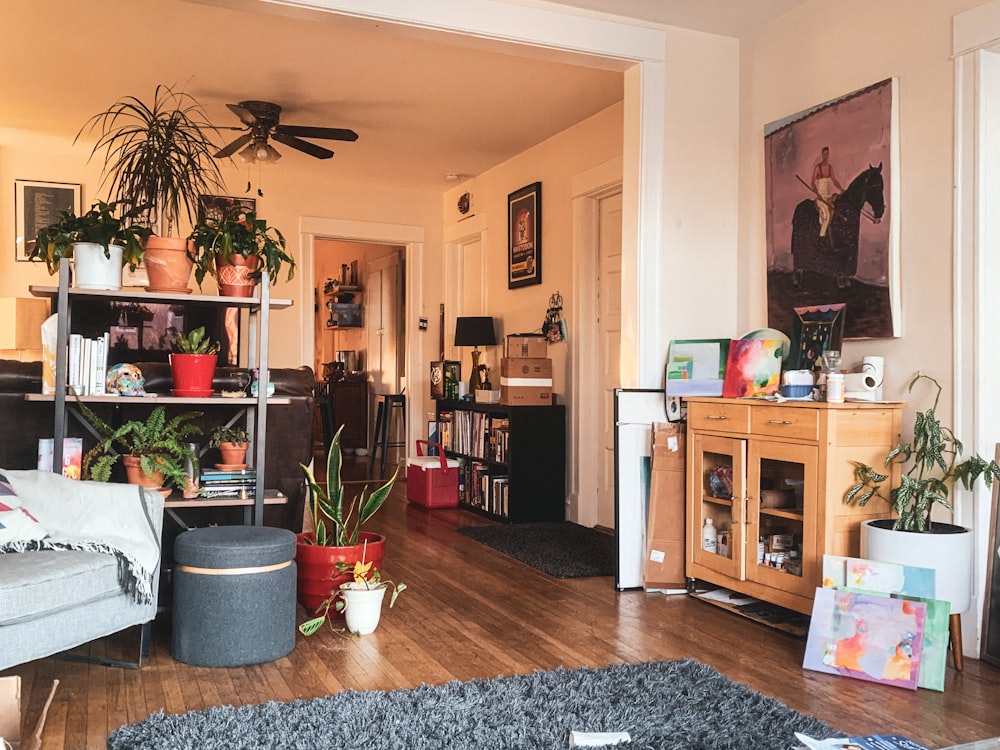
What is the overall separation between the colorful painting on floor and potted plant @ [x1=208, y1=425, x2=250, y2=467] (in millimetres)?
2202

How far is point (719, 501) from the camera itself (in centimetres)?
388

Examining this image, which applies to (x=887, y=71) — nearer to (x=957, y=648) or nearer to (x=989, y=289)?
(x=989, y=289)

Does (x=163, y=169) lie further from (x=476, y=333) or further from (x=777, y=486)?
(x=777, y=486)

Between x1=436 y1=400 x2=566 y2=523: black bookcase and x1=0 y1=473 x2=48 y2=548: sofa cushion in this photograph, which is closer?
x1=0 y1=473 x2=48 y2=548: sofa cushion

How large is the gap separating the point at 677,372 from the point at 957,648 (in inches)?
64.7

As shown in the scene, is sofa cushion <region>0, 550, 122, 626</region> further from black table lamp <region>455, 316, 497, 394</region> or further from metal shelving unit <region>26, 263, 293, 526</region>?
Answer: black table lamp <region>455, 316, 497, 394</region>

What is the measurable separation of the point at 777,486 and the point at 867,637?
2.47 ft

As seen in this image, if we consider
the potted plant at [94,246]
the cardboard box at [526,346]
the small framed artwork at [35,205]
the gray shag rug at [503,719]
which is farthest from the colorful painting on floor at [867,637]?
the small framed artwork at [35,205]

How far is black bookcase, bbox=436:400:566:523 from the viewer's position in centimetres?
603

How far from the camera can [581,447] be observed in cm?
606

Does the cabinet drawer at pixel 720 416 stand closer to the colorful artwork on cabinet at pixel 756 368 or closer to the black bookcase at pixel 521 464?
the colorful artwork on cabinet at pixel 756 368

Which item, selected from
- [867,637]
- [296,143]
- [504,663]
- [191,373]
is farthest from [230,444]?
[296,143]

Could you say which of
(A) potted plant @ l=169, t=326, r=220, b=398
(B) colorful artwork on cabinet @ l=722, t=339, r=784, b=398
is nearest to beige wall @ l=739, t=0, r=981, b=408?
(B) colorful artwork on cabinet @ l=722, t=339, r=784, b=398

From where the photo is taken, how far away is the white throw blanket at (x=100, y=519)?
279cm
